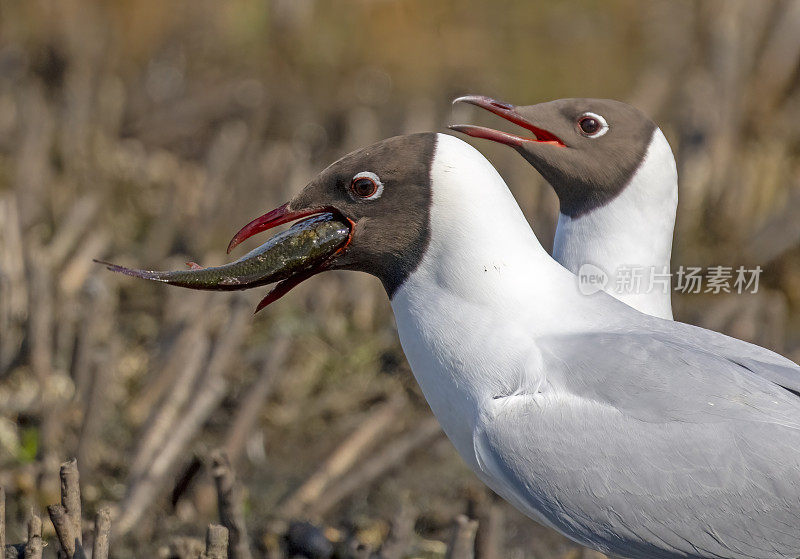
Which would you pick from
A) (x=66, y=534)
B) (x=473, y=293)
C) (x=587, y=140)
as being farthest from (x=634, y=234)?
(x=66, y=534)

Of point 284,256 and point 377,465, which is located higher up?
point 284,256

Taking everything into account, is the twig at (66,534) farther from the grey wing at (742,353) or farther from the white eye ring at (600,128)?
the white eye ring at (600,128)

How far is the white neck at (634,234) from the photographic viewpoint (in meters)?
2.53

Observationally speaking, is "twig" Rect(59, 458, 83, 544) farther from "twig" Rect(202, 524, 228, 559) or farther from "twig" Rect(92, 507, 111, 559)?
"twig" Rect(202, 524, 228, 559)

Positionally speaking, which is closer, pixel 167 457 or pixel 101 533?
pixel 101 533

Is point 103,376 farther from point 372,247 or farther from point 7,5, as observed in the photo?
point 7,5

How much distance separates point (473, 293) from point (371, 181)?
273mm

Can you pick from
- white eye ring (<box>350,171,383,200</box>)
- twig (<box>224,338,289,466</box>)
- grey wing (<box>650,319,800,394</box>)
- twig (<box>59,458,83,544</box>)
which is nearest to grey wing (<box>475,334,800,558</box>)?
grey wing (<box>650,319,800,394</box>)

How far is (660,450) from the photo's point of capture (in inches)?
78.5

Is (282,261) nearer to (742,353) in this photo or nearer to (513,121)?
(513,121)

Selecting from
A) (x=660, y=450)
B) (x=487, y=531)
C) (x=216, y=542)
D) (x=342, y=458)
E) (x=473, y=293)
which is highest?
(x=473, y=293)

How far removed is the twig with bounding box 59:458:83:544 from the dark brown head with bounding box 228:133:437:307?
2.07ft

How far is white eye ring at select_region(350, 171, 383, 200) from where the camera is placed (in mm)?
2064

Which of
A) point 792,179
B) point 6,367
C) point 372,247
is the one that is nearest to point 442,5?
point 792,179
